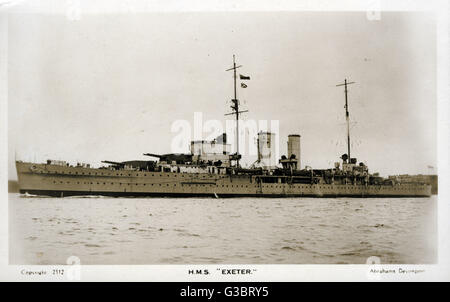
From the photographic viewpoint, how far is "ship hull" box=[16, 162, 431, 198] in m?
9.27

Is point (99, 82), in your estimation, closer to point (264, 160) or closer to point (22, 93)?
point (22, 93)

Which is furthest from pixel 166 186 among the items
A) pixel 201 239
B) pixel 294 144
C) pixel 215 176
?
pixel 201 239

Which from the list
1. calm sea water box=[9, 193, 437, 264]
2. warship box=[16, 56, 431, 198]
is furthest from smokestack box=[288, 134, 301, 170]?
calm sea water box=[9, 193, 437, 264]

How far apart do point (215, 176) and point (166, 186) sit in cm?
189

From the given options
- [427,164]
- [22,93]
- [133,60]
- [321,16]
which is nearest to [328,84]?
[321,16]

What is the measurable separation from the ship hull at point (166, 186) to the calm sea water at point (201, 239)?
1332 mm

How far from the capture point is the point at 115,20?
6.39 metres

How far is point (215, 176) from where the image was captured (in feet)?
46.9

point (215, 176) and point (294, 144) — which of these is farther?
point (215, 176)

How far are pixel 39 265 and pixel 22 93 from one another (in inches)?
109

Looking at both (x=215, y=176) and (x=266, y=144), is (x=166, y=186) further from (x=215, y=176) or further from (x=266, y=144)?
(x=266, y=144)

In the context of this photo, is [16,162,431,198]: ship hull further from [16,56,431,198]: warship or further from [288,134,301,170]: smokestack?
[288,134,301,170]: smokestack

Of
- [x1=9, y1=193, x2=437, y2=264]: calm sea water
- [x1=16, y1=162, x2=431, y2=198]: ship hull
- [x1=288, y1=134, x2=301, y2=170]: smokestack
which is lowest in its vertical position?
[x1=9, y1=193, x2=437, y2=264]: calm sea water

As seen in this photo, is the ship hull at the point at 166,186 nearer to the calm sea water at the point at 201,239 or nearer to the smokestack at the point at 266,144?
the calm sea water at the point at 201,239
